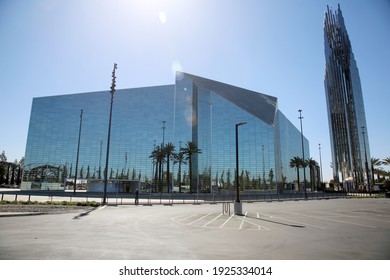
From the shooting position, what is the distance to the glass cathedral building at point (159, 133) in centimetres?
8478

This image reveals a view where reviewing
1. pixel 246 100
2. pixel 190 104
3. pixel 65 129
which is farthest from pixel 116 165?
pixel 246 100

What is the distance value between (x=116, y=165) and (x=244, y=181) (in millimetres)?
46547

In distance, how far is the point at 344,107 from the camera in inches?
3999

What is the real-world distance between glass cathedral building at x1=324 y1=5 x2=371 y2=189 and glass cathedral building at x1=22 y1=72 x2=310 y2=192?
94.5ft

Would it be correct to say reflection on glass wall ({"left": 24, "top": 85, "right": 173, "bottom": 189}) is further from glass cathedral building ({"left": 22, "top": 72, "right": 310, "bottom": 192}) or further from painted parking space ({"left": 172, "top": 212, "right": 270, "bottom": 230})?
painted parking space ({"left": 172, "top": 212, "right": 270, "bottom": 230})

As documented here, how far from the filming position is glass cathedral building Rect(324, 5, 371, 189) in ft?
316

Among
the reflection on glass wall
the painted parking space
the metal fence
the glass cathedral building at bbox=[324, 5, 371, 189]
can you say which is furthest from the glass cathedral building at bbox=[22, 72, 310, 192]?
the painted parking space

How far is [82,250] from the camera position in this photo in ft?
22.6

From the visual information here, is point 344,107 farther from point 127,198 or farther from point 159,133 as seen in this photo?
point 127,198

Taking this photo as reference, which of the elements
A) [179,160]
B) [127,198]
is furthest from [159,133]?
[127,198]

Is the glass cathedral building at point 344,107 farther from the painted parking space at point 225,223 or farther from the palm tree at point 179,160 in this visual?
the painted parking space at point 225,223

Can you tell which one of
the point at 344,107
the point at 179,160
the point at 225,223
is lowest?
the point at 225,223

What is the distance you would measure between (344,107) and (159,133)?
75.8 meters

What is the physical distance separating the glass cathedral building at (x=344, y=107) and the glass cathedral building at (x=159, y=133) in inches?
1134
